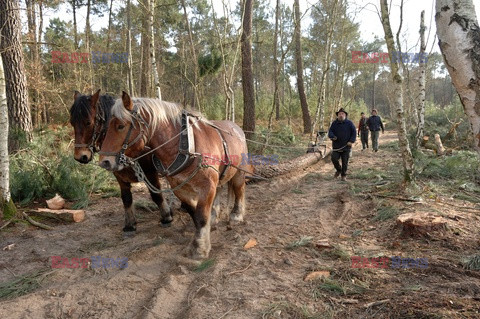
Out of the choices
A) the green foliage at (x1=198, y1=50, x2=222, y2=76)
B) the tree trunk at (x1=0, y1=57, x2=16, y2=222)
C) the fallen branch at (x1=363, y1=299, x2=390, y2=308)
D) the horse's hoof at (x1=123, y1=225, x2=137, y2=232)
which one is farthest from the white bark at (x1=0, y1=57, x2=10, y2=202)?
the green foliage at (x1=198, y1=50, x2=222, y2=76)

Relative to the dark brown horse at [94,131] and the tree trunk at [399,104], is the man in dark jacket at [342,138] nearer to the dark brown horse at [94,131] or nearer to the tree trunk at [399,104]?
the tree trunk at [399,104]

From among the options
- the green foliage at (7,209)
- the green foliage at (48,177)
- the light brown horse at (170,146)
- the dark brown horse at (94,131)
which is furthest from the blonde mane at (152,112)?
the green foliage at (48,177)

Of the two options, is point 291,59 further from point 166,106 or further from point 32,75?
point 166,106

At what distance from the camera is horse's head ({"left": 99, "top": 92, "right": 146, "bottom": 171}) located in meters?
2.90

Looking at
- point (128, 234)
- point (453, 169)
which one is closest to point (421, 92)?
point (453, 169)

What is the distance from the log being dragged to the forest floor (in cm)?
214

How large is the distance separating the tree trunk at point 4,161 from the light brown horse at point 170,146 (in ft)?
7.49

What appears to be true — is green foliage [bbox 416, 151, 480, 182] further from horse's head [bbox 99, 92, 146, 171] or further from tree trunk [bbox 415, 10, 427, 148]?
horse's head [bbox 99, 92, 146, 171]

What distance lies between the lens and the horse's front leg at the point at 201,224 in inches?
128

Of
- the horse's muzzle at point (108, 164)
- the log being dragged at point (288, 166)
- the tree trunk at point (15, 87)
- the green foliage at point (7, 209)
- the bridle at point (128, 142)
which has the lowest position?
the green foliage at point (7, 209)

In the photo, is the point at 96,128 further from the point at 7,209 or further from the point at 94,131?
the point at 7,209

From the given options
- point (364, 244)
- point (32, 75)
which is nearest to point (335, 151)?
point (364, 244)

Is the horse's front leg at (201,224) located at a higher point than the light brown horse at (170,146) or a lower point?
lower

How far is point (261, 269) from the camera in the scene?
9.77 feet
